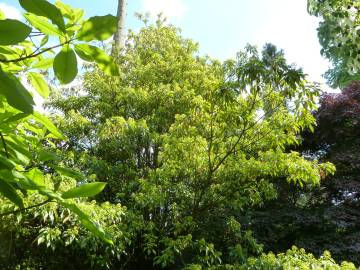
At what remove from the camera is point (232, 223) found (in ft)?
21.3

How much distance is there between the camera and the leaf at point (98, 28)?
1.84 ft

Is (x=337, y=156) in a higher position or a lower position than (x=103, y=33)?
higher

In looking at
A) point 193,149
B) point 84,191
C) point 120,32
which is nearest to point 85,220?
point 84,191

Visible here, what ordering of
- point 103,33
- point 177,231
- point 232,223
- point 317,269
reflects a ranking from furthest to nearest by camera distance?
point 232,223
point 177,231
point 317,269
point 103,33

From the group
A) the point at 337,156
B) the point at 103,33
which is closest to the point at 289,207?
the point at 337,156

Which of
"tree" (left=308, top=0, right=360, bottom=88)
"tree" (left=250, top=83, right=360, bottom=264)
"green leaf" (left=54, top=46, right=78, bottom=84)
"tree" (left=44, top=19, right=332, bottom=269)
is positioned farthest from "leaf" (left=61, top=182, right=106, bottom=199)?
"tree" (left=250, top=83, right=360, bottom=264)

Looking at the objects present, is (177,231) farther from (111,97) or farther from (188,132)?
(111,97)

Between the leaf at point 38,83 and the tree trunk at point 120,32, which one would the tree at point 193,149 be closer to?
the tree trunk at point 120,32

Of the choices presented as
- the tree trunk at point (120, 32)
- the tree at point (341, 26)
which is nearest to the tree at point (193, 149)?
the tree at point (341, 26)

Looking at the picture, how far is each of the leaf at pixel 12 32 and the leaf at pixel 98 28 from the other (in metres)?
0.11

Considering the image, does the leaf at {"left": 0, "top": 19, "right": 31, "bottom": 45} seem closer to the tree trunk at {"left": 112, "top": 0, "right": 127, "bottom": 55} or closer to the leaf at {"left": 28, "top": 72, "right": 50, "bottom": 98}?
the leaf at {"left": 28, "top": 72, "right": 50, "bottom": 98}

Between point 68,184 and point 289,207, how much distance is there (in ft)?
17.1

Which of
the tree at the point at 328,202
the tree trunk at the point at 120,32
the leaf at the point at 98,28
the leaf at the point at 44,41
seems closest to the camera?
the leaf at the point at 98,28

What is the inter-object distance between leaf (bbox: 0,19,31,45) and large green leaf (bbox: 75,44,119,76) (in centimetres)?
13
